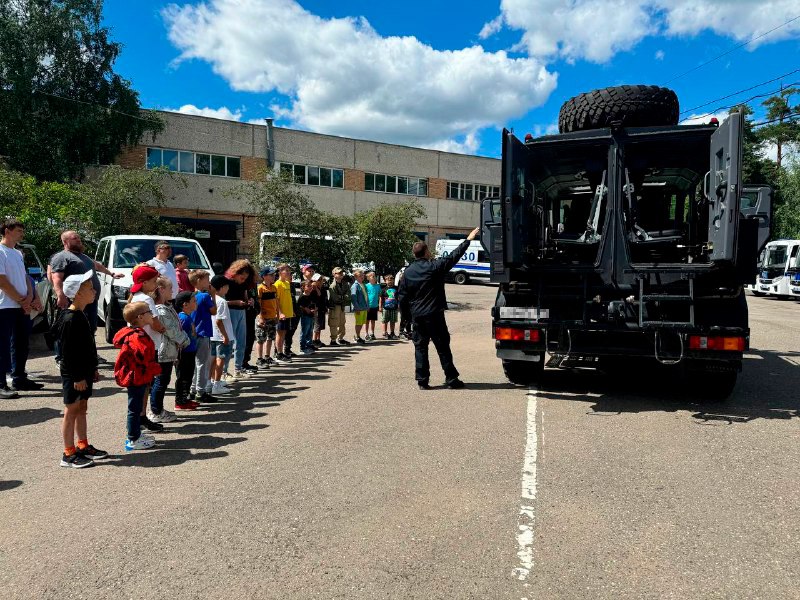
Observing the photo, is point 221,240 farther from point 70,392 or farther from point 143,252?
point 70,392

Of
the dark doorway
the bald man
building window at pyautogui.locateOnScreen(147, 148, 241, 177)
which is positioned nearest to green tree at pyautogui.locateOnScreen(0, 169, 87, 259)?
the bald man

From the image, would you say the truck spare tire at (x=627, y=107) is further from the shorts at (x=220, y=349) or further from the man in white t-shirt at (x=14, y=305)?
the man in white t-shirt at (x=14, y=305)

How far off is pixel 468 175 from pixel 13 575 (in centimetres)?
4334

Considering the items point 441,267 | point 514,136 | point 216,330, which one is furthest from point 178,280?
point 514,136

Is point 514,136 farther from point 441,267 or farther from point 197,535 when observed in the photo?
point 197,535

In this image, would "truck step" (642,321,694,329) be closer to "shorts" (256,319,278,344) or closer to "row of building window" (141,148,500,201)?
"shorts" (256,319,278,344)

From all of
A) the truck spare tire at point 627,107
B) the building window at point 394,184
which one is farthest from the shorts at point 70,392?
the building window at point 394,184

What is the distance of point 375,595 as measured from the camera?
2.83 meters

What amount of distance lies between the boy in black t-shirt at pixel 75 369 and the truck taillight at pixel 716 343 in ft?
18.5

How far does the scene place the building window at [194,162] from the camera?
106 feet

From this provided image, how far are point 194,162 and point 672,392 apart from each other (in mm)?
31576

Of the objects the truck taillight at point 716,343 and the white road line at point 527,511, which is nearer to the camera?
the white road line at point 527,511

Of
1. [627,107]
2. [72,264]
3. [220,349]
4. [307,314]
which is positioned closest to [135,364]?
[220,349]

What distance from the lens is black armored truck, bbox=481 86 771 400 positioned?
5.99 metres
